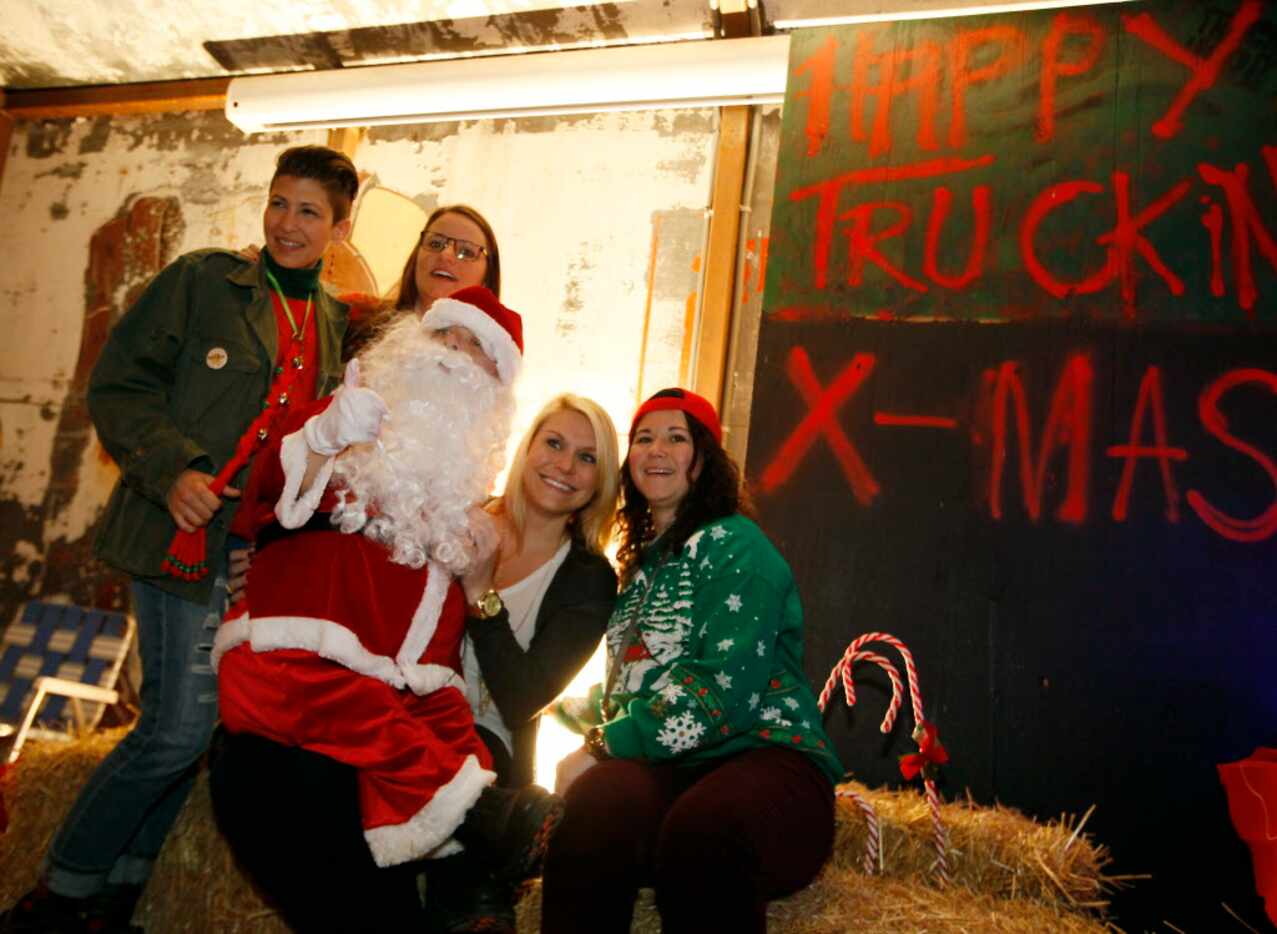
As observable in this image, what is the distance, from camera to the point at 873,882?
240cm

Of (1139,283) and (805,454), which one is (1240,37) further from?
(805,454)

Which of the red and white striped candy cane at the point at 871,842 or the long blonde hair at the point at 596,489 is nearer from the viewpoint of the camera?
the red and white striped candy cane at the point at 871,842

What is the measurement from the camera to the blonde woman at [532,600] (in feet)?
6.41

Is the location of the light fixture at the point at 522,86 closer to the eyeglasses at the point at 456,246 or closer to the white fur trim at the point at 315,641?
the eyeglasses at the point at 456,246

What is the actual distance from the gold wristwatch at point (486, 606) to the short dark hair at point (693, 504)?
0.53 metres

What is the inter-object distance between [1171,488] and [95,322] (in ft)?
18.7

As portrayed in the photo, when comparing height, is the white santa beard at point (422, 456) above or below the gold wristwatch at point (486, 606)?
above

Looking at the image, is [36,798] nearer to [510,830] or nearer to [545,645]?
[545,645]

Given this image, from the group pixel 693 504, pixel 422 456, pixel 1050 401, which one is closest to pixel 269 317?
pixel 422 456

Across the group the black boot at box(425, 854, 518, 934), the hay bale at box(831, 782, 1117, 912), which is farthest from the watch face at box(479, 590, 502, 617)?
the hay bale at box(831, 782, 1117, 912)

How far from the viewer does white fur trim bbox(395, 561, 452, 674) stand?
6.21 ft

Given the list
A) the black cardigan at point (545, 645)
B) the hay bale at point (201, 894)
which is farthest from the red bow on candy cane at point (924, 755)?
the hay bale at point (201, 894)

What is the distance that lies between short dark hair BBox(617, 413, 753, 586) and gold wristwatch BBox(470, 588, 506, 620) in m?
0.53

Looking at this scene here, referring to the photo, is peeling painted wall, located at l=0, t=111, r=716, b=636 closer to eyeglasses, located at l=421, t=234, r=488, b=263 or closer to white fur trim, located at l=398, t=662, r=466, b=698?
eyeglasses, located at l=421, t=234, r=488, b=263
